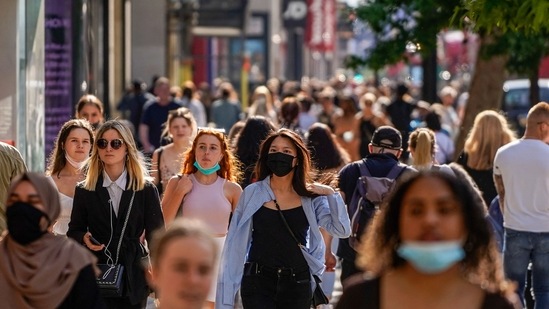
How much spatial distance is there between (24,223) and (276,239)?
4004mm

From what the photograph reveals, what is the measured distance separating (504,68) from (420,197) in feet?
45.1

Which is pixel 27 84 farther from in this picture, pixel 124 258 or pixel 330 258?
pixel 124 258

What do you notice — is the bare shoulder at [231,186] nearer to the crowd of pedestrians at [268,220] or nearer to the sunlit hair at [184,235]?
the crowd of pedestrians at [268,220]

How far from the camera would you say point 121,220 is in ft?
29.5

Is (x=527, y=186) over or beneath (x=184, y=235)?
beneath

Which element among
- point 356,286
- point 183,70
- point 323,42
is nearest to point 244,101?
point 183,70

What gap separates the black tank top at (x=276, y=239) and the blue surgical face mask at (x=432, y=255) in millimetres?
A: 4573

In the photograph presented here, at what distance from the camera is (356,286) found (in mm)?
4762

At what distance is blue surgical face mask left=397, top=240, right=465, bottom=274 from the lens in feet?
14.8

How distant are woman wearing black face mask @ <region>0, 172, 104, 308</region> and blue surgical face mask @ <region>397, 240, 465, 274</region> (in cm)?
137

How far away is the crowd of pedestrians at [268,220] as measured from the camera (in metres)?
4.70

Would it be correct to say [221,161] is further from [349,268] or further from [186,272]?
[186,272]

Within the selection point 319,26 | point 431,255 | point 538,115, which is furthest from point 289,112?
point 319,26

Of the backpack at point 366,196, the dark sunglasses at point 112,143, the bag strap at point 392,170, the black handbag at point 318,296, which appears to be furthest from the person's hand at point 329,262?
the dark sunglasses at point 112,143
